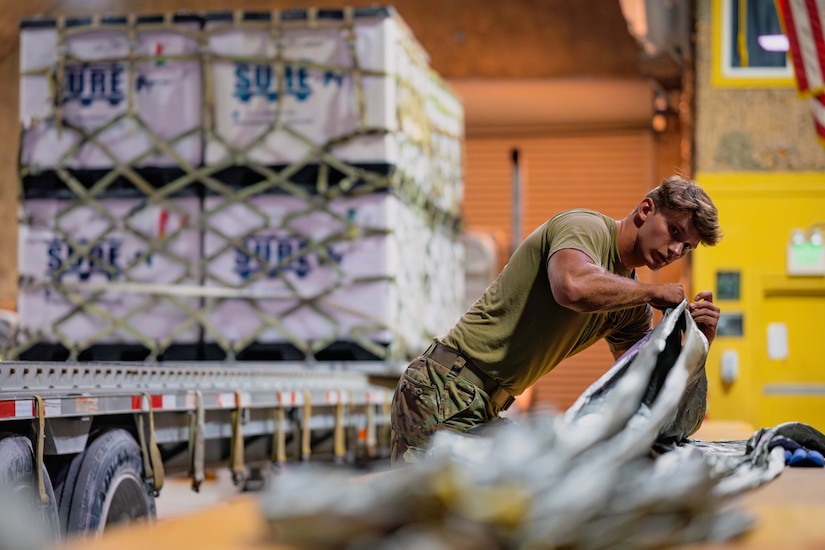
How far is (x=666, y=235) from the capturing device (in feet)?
12.9

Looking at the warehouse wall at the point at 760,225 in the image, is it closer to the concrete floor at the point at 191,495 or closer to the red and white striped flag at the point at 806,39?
the red and white striped flag at the point at 806,39

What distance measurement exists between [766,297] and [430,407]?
761cm

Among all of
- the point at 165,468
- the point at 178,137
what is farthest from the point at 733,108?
the point at 165,468

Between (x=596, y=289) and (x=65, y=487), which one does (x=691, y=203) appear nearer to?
(x=596, y=289)

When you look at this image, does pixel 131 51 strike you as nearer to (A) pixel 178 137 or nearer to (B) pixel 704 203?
(A) pixel 178 137

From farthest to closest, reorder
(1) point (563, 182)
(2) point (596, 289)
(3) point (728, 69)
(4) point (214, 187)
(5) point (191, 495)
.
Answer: (1) point (563, 182) < (5) point (191, 495) < (3) point (728, 69) < (4) point (214, 187) < (2) point (596, 289)

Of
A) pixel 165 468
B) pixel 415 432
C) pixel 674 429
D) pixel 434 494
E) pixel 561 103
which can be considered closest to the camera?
pixel 434 494

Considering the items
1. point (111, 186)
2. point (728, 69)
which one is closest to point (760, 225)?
point (728, 69)

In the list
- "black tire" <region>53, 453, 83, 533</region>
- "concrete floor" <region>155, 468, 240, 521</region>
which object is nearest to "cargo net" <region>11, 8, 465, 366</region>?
"concrete floor" <region>155, 468, 240, 521</region>

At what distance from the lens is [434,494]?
1.57 metres

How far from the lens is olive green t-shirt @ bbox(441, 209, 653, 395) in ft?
13.1

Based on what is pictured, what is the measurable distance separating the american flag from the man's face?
207 inches

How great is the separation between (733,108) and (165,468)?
7191 mm

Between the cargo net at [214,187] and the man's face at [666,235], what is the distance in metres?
4.82
